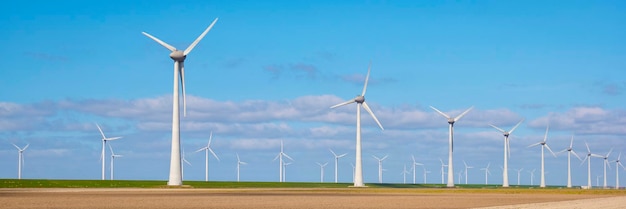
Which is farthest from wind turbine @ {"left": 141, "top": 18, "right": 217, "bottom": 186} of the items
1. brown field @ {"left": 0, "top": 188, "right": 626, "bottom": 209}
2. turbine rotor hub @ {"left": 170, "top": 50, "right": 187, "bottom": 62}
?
brown field @ {"left": 0, "top": 188, "right": 626, "bottom": 209}

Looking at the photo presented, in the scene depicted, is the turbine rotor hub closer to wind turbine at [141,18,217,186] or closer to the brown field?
wind turbine at [141,18,217,186]

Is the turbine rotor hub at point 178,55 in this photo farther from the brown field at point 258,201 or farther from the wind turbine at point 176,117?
the brown field at point 258,201

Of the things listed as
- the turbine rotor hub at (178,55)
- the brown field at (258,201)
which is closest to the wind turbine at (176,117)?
the turbine rotor hub at (178,55)

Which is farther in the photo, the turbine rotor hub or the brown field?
the turbine rotor hub

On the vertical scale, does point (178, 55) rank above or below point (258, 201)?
above

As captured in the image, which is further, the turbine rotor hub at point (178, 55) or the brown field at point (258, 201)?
the turbine rotor hub at point (178, 55)

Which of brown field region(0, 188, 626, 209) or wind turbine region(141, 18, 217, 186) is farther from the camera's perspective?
wind turbine region(141, 18, 217, 186)

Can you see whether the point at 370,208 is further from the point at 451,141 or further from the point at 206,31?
the point at 451,141

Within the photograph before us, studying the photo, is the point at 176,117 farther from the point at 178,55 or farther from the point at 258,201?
the point at 258,201

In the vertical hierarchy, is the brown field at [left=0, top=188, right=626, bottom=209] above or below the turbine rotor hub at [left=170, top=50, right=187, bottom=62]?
below

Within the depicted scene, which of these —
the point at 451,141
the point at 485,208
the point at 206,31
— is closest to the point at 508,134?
the point at 451,141

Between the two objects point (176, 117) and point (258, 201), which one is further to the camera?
point (176, 117)

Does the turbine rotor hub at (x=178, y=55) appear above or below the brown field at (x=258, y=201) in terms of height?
above

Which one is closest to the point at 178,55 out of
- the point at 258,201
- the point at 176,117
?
the point at 176,117
